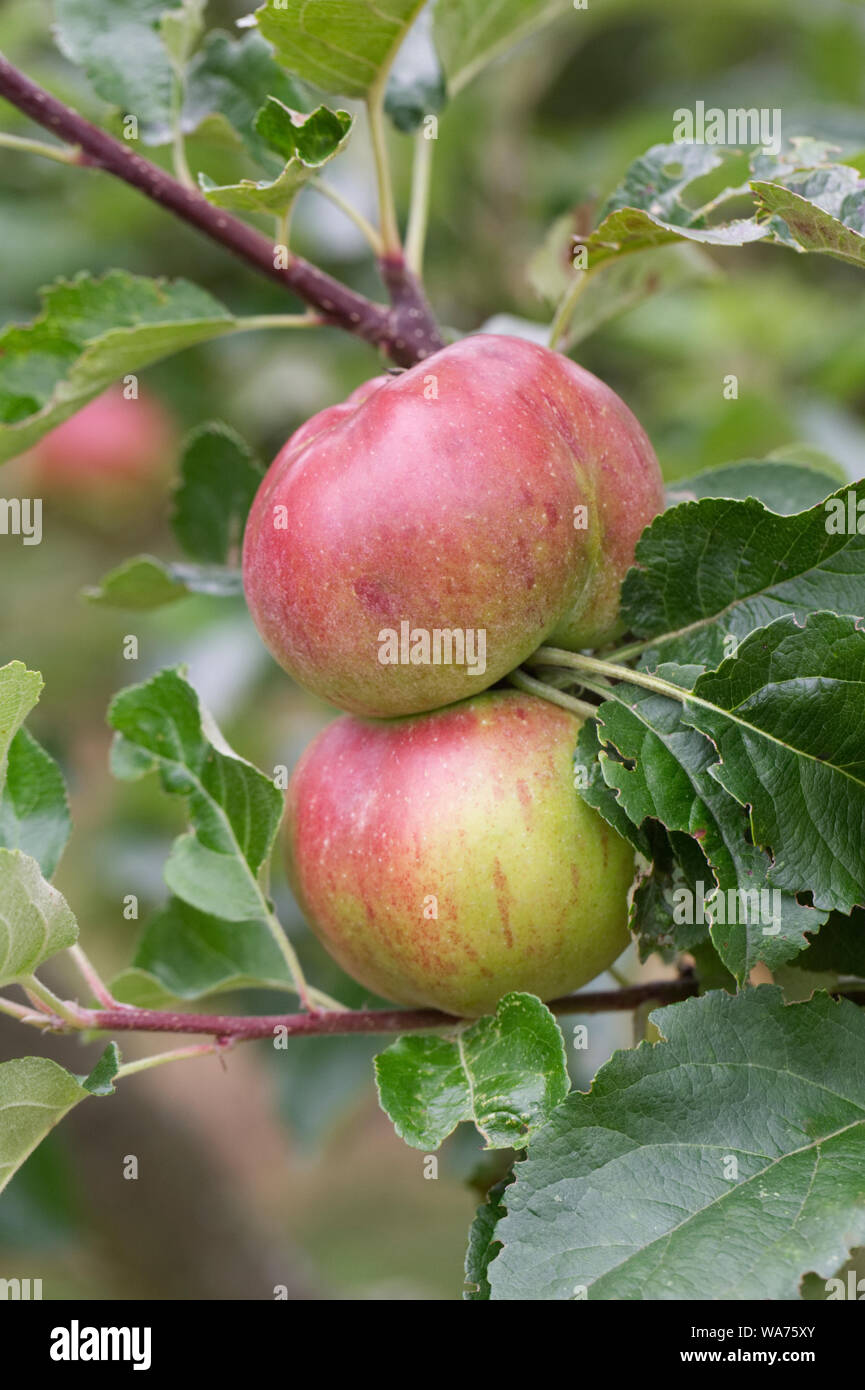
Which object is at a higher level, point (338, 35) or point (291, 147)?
point (338, 35)

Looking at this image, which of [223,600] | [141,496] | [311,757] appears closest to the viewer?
[311,757]

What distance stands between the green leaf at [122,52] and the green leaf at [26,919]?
0.70 m

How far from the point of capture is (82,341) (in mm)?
1093

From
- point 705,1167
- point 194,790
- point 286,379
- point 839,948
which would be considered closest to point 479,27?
point 194,790

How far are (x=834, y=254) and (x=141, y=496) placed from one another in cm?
203

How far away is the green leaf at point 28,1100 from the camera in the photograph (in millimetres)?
843

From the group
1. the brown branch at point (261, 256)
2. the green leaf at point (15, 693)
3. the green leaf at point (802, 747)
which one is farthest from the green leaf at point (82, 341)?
the green leaf at point (802, 747)

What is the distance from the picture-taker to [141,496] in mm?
2648

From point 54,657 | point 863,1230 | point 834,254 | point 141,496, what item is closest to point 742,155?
point 834,254

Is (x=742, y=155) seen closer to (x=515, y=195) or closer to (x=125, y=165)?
(x=125, y=165)

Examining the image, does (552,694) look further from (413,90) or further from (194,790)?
(413,90)

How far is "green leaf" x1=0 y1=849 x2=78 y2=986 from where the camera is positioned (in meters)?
0.80

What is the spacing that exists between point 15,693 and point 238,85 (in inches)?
25.9

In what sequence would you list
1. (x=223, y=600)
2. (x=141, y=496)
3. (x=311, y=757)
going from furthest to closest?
(x=141, y=496), (x=223, y=600), (x=311, y=757)
